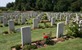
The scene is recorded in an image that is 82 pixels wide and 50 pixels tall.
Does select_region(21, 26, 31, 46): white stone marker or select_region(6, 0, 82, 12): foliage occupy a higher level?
select_region(6, 0, 82, 12): foliage

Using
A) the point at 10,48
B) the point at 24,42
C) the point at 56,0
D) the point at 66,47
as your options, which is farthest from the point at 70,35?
the point at 56,0

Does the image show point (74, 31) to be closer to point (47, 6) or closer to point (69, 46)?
point (69, 46)

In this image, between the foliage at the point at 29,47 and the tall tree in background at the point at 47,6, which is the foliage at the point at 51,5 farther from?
the foliage at the point at 29,47

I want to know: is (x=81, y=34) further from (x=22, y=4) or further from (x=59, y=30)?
(x=22, y=4)

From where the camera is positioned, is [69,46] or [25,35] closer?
[69,46]

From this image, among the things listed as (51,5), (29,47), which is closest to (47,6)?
(51,5)

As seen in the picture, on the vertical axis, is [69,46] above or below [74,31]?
below

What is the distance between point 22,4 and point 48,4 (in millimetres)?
14267

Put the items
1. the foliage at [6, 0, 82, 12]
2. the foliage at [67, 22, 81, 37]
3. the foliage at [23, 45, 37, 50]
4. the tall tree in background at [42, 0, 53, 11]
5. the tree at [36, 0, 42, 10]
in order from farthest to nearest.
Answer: the tree at [36, 0, 42, 10]
the tall tree in background at [42, 0, 53, 11]
the foliage at [6, 0, 82, 12]
the foliage at [67, 22, 81, 37]
the foliage at [23, 45, 37, 50]

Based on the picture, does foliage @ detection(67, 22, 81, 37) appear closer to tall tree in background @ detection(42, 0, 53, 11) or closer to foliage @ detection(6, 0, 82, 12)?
foliage @ detection(6, 0, 82, 12)

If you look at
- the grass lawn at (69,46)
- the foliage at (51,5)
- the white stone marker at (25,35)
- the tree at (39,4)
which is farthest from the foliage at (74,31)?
the tree at (39,4)

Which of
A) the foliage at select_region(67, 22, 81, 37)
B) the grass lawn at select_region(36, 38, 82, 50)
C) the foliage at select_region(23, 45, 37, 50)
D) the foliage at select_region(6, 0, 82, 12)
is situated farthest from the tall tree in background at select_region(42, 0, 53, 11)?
the foliage at select_region(23, 45, 37, 50)

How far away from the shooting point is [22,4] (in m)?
87.1

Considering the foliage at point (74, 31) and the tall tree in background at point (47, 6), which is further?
the tall tree in background at point (47, 6)
